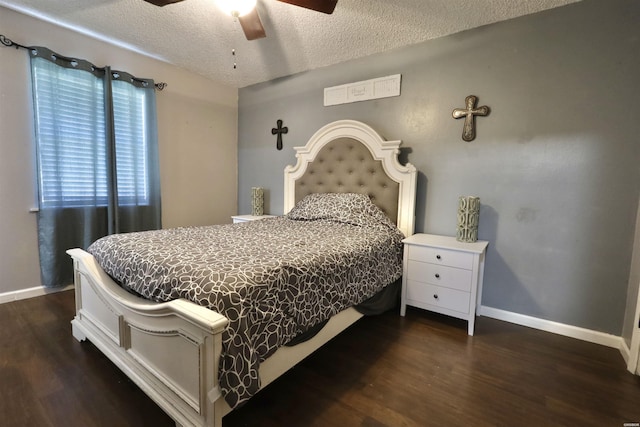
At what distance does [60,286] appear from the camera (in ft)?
8.40

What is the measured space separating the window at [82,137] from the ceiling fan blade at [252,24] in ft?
5.22

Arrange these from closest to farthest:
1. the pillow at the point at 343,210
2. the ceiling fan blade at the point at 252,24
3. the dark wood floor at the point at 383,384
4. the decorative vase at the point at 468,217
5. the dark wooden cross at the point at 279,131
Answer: the dark wood floor at the point at 383,384 → the ceiling fan blade at the point at 252,24 → the decorative vase at the point at 468,217 → the pillow at the point at 343,210 → the dark wooden cross at the point at 279,131

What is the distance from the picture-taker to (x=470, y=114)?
7.43ft

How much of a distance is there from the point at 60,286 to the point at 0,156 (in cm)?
115

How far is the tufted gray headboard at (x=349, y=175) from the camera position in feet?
8.49

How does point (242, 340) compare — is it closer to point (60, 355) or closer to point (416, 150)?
point (60, 355)

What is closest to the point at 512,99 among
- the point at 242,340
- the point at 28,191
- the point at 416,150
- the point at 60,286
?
the point at 416,150

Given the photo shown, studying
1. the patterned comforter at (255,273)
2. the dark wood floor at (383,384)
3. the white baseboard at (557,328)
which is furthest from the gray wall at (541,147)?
the patterned comforter at (255,273)

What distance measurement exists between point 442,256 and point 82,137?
10.3 ft

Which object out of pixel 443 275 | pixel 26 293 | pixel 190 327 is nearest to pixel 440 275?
pixel 443 275

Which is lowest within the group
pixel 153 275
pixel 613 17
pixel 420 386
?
pixel 420 386

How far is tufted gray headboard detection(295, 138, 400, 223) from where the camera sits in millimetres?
2588

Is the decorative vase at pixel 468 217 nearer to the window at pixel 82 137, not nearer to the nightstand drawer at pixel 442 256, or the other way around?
the nightstand drawer at pixel 442 256

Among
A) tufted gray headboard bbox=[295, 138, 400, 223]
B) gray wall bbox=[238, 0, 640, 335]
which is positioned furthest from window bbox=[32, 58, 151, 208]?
gray wall bbox=[238, 0, 640, 335]
